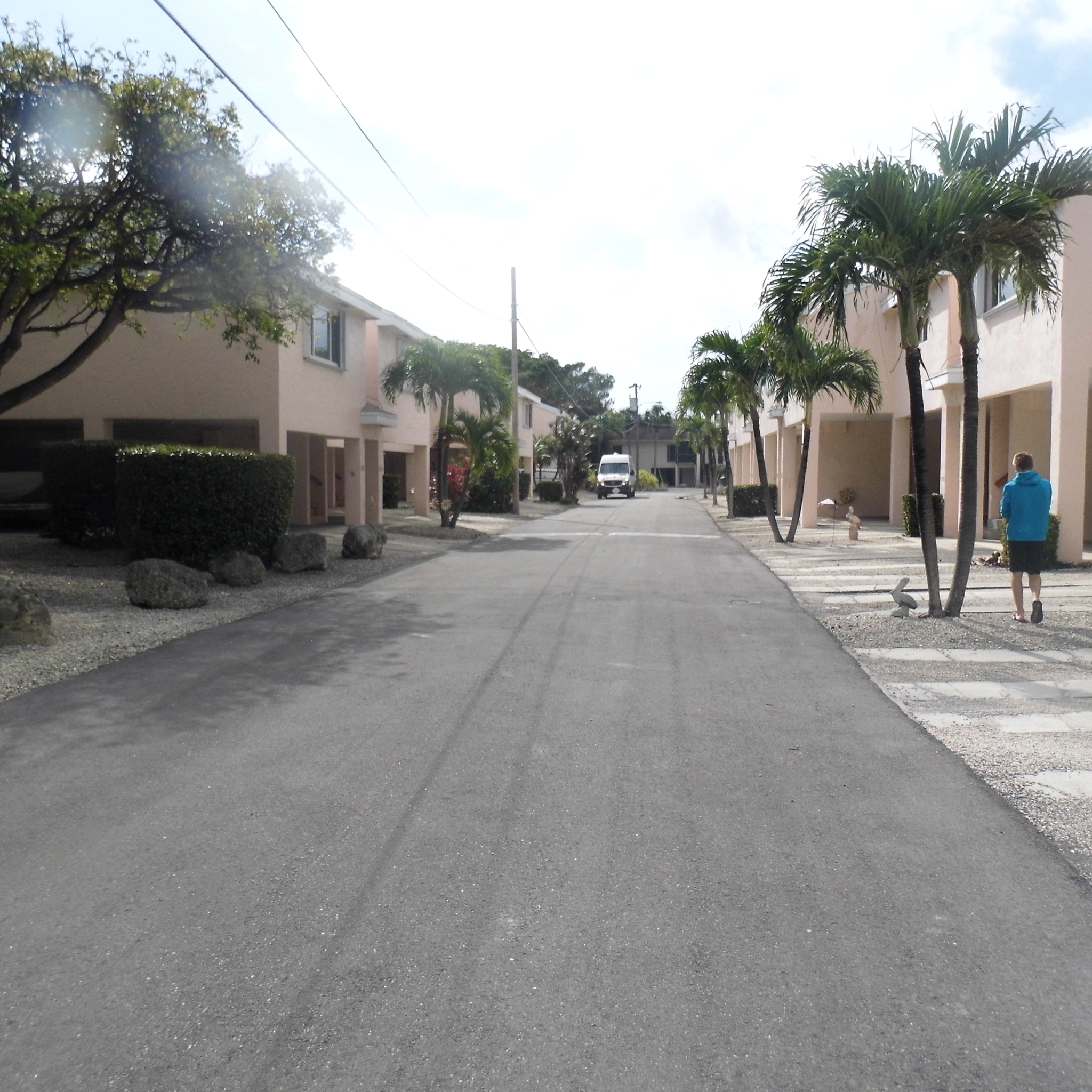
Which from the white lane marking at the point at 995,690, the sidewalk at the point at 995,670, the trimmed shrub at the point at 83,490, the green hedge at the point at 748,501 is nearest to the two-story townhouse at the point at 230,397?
the trimmed shrub at the point at 83,490

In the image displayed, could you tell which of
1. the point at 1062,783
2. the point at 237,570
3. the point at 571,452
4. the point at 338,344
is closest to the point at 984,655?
the point at 1062,783

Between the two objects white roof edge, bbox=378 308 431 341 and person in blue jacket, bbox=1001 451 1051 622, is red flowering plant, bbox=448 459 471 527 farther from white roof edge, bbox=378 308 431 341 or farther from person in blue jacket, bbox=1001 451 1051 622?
person in blue jacket, bbox=1001 451 1051 622

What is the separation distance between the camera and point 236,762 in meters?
6.23

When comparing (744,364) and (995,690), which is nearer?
(995,690)

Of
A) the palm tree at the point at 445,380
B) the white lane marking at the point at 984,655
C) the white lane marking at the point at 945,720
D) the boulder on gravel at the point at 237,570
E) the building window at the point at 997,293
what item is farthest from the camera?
the palm tree at the point at 445,380

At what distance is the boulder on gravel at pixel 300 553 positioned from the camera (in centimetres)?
1603

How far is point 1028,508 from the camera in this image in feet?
37.2

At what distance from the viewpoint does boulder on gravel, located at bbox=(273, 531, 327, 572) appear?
52.6 feet

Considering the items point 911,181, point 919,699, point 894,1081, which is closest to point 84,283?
point 911,181

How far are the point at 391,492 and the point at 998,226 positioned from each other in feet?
94.4

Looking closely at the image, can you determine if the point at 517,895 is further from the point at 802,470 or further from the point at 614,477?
the point at 614,477

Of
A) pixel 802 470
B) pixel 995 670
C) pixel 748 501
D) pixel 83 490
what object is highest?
pixel 802 470

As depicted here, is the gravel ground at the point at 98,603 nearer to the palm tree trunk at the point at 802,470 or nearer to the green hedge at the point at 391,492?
the palm tree trunk at the point at 802,470

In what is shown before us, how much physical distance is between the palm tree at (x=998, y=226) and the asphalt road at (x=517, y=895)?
164 inches
